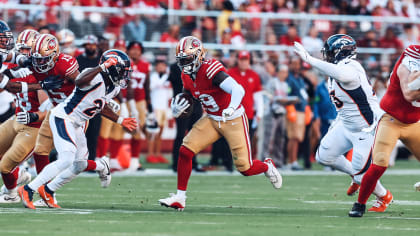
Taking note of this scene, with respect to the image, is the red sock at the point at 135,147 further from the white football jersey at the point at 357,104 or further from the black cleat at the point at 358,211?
the black cleat at the point at 358,211

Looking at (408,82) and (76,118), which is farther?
(76,118)

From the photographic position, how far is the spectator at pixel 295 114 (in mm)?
15133

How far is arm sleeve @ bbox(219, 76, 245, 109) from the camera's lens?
8266mm

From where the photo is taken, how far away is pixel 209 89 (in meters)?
8.52

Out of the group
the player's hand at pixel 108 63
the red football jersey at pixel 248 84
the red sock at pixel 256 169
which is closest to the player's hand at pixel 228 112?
the red sock at pixel 256 169

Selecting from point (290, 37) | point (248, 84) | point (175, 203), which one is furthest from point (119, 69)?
point (290, 37)

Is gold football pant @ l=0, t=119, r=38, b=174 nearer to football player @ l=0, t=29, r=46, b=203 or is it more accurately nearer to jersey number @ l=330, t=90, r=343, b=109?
football player @ l=0, t=29, r=46, b=203

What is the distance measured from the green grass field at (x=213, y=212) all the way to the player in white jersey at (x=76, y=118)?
278 millimetres

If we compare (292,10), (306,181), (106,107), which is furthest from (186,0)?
(106,107)

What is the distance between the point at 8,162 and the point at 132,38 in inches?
334

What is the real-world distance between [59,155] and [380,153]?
304 cm

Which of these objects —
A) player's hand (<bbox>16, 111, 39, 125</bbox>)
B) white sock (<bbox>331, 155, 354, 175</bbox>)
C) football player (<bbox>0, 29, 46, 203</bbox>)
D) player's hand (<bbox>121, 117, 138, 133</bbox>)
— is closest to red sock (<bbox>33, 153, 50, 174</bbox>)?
football player (<bbox>0, 29, 46, 203</bbox>)

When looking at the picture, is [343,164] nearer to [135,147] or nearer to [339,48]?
[339,48]

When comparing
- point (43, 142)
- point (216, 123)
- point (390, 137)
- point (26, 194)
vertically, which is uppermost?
point (390, 137)
